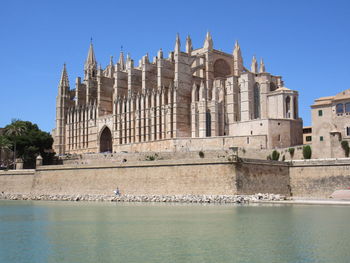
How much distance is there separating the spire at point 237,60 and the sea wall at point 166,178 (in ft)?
66.3

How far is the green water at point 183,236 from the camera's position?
1321 cm

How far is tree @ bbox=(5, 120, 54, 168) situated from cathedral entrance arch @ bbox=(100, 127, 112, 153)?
657 cm

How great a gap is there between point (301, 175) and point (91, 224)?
17.1m

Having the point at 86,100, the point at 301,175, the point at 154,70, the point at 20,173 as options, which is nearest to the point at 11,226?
the point at 301,175

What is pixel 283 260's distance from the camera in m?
12.6

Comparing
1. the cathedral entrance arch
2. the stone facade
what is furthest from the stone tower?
the stone facade

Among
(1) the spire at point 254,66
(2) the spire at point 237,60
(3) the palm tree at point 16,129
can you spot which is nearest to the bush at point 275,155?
(1) the spire at point 254,66

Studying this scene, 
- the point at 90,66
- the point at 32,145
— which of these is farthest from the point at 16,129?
the point at 90,66

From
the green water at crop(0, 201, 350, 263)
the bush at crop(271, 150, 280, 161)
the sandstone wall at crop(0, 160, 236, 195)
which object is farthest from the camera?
the bush at crop(271, 150, 280, 161)

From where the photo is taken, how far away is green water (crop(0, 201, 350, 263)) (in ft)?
43.3

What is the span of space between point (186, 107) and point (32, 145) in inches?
620

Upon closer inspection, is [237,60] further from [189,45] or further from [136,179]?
[136,179]

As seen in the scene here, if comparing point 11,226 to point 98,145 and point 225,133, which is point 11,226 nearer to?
point 225,133

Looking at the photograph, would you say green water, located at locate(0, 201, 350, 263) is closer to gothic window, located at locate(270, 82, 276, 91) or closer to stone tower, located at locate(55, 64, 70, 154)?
gothic window, located at locate(270, 82, 276, 91)
